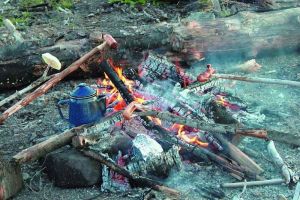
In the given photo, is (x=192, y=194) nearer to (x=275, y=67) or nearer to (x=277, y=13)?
(x=275, y=67)

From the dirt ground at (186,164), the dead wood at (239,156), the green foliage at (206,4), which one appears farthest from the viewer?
the green foliage at (206,4)

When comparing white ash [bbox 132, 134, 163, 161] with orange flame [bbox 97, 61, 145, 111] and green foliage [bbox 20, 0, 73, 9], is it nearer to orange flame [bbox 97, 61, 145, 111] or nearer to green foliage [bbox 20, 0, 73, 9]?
orange flame [bbox 97, 61, 145, 111]

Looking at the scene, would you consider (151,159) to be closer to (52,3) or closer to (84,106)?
(84,106)

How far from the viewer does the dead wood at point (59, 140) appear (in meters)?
4.32

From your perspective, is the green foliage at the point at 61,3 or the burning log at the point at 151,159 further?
the green foliage at the point at 61,3

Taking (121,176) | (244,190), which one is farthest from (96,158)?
(244,190)

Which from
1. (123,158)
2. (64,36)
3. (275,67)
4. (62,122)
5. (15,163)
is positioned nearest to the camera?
(15,163)

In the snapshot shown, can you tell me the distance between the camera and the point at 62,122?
5645 millimetres

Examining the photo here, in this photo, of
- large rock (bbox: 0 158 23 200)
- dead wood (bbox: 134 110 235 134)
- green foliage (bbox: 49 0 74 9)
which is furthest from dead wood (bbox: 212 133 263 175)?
green foliage (bbox: 49 0 74 9)

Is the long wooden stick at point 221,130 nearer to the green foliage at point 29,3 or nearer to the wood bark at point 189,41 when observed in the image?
the wood bark at point 189,41

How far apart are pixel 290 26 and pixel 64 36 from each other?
3.56 m

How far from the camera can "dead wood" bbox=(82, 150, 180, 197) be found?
4164 millimetres

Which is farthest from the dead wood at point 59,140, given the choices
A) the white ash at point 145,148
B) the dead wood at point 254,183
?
the dead wood at point 254,183

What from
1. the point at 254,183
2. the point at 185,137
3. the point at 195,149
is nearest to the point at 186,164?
the point at 195,149
